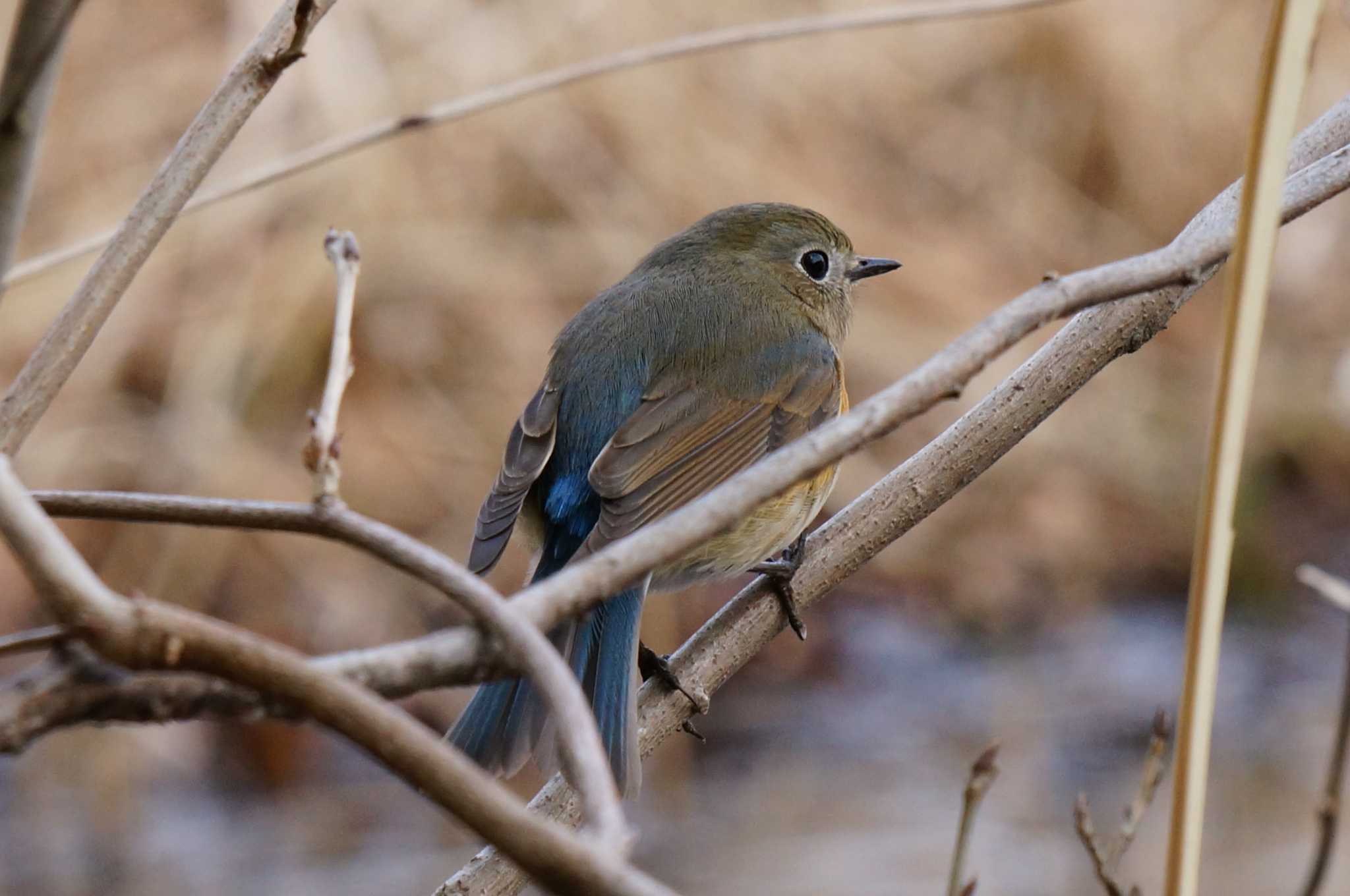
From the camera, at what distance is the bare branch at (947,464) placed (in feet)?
6.54

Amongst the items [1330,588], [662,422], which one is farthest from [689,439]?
[1330,588]

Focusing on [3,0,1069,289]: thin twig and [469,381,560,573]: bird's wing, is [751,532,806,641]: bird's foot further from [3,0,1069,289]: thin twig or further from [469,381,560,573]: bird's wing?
[3,0,1069,289]: thin twig

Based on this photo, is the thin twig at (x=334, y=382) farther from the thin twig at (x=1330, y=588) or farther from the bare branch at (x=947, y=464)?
the thin twig at (x=1330, y=588)

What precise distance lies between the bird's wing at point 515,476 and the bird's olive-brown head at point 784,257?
603 millimetres

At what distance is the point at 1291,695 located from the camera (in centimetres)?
605

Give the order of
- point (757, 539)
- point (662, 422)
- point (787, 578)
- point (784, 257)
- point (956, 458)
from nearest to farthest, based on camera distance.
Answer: point (956, 458)
point (787, 578)
point (757, 539)
point (662, 422)
point (784, 257)

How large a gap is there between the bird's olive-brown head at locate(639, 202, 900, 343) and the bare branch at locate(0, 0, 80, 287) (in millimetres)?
2304

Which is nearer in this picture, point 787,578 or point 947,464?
point 947,464

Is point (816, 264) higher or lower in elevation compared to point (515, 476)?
higher

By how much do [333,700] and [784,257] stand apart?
282 centimetres

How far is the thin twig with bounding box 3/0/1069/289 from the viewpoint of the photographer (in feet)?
6.29

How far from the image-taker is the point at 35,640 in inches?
36.1

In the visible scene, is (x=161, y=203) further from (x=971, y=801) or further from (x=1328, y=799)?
(x=1328, y=799)

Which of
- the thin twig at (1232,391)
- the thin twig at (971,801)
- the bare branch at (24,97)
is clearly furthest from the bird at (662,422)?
the bare branch at (24,97)
